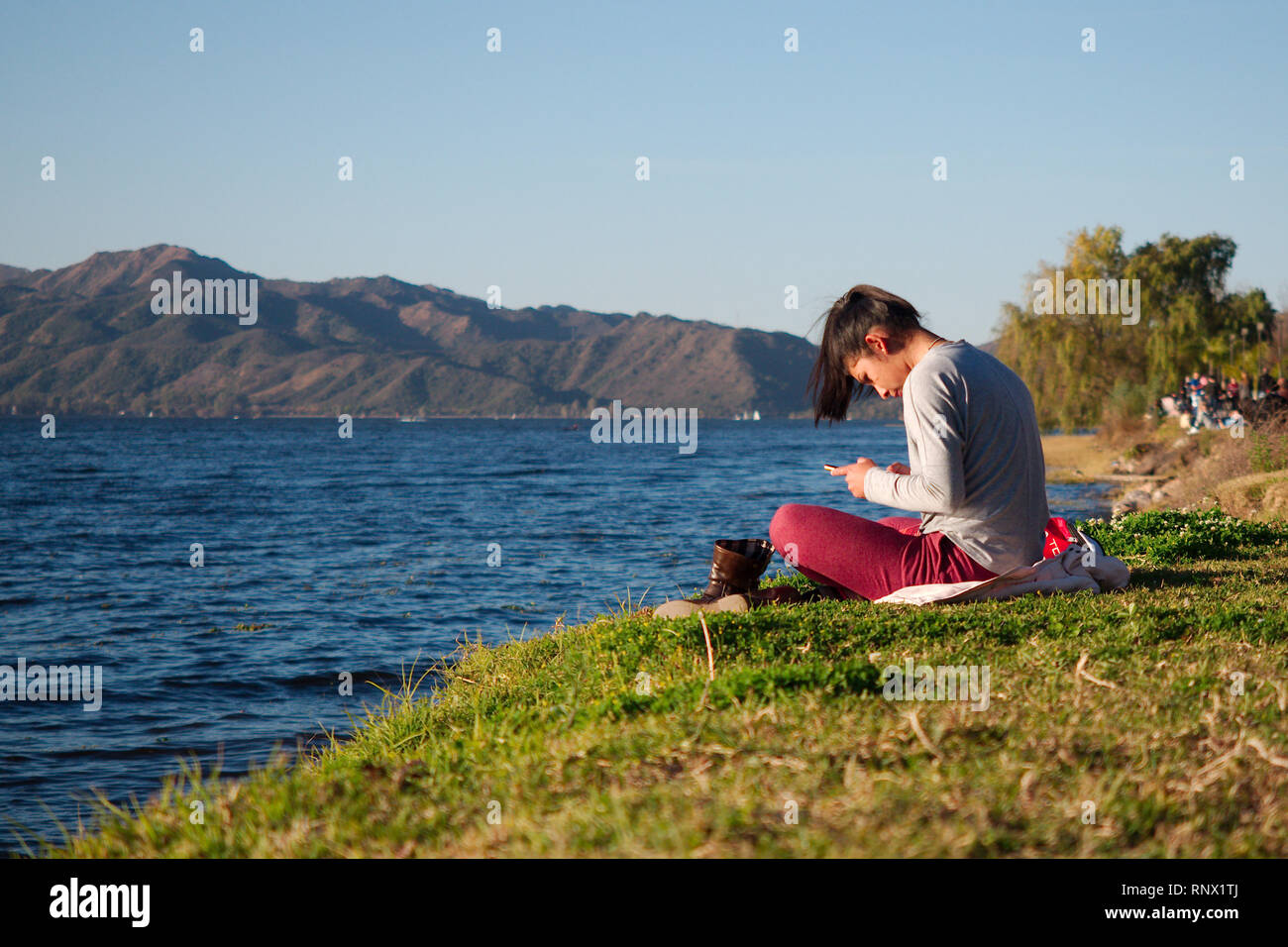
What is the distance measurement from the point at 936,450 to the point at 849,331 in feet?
2.56

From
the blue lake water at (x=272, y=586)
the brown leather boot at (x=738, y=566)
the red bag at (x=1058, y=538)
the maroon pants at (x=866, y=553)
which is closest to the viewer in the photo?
the maroon pants at (x=866, y=553)

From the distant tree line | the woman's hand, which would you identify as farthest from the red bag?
the distant tree line

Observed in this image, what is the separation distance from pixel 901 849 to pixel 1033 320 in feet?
162

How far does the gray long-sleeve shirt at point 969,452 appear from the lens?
495 centimetres

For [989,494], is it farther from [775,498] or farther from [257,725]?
[775,498]

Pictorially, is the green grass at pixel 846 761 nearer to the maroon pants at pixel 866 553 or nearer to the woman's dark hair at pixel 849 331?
the maroon pants at pixel 866 553

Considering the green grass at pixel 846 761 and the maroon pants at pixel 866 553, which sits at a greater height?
the maroon pants at pixel 866 553

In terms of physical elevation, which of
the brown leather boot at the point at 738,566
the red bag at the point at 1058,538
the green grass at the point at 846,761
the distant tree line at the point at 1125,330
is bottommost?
the green grass at the point at 846,761

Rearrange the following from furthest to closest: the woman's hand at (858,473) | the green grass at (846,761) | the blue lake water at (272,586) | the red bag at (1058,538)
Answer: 1. the blue lake water at (272,586)
2. the red bag at (1058,538)
3. the woman's hand at (858,473)
4. the green grass at (846,761)

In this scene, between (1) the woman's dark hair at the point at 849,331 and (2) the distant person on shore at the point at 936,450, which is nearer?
(2) the distant person on shore at the point at 936,450

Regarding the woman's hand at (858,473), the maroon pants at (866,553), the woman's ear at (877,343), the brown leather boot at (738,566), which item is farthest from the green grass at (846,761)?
the woman's ear at (877,343)

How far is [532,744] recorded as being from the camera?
377 cm

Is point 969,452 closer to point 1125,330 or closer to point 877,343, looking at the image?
point 877,343
